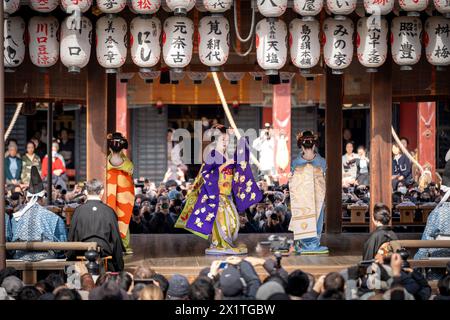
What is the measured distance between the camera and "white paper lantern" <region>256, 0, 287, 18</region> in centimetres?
1323

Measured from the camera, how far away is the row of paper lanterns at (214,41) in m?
13.4

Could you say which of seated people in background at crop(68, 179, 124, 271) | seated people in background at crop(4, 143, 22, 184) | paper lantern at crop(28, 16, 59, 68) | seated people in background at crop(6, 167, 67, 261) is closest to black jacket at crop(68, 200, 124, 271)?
seated people in background at crop(68, 179, 124, 271)

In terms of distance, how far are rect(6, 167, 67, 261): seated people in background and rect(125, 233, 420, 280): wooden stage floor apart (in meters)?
1.00

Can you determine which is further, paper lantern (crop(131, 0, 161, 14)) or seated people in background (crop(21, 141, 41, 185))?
seated people in background (crop(21, 141, 41, 185))

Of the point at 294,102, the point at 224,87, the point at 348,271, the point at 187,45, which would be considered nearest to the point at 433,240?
the point at 348,271

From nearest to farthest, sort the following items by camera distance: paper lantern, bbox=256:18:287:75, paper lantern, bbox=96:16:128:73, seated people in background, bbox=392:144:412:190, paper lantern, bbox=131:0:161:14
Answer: paper lantern, bbox=131:0:161:14
paper lantern, bbox=96:16:128:73
paper lantern, bbox=256:18:287:75
seated people in background, bbox=392:144:412:190

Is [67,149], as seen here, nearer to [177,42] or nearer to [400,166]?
[400,166]

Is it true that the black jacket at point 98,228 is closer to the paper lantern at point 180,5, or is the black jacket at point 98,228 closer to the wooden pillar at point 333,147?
the paper lantern at point 180,5

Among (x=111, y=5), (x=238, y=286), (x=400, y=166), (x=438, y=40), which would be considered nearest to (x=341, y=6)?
(x=438, y=40)

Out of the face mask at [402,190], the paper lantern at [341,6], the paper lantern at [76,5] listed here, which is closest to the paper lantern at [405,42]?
the paper lantern at [341,6]

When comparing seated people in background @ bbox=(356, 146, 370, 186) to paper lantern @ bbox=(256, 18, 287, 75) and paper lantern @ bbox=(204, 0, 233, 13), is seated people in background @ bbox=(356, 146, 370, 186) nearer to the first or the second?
paper lantern @ bbox=(256, 18, 287, 75)

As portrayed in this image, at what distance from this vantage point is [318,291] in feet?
30.5

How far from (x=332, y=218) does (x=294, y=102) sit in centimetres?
1005

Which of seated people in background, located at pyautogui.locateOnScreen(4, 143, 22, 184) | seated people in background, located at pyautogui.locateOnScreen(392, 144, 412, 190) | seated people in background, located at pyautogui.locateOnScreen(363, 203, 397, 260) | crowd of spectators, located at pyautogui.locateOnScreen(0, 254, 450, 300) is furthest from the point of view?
seated people in background, located at pyautogui.locateOnScreen(4, 143, 22, 184)
